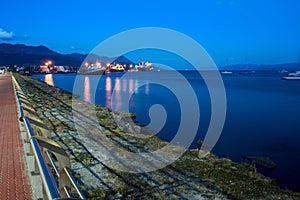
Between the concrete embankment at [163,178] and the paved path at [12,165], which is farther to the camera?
the concrete embankment at [163,178]

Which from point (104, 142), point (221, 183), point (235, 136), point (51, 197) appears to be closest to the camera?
point (51, 197)

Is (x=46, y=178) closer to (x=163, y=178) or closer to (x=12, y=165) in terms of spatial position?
(x=12, y=165)

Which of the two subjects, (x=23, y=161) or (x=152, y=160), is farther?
(x=152, y=160)

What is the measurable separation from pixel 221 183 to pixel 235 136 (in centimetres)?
1173

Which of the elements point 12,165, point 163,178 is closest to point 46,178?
point 12,165

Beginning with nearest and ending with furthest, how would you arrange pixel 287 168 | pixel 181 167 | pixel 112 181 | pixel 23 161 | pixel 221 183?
pixel 23 161, pixel 112 181, pixel 221 183, pixel 181 167, pixel 287 168

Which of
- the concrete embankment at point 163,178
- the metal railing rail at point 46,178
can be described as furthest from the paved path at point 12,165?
the metal railing rail at point 46,178

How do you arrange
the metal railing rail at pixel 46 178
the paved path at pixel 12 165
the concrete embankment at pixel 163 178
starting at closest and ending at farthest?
the metal railing rail at pixel 46 178, the paved path at pixel 12 165, the concrete embankment at pixel 163 178

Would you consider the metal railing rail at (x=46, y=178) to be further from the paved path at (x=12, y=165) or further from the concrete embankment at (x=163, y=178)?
the paved path at (x=12, y=165)

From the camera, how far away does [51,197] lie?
6.68ft

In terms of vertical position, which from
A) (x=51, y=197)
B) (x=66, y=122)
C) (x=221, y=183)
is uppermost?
(x=51, y=197)

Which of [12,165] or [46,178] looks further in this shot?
[12,165]

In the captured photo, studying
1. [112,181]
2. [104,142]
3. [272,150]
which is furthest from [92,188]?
[272,150]

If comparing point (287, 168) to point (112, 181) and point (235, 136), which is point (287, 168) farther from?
point (112, 181)
